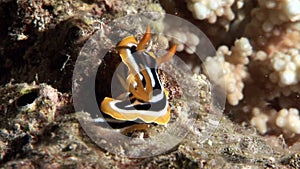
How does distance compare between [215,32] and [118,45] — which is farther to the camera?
[215,32]

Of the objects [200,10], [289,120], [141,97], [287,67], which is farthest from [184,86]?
[289,120]

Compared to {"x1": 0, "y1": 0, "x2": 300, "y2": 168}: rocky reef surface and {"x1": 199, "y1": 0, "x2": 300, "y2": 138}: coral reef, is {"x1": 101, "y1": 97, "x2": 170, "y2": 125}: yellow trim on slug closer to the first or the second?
{"x1": 0, "y1": 0, "x2": 300, "y2": 168}: rocky reef surface

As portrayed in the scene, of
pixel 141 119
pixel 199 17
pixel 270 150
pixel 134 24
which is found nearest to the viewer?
pixel 141 119

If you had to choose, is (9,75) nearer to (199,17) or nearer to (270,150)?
(199,17)

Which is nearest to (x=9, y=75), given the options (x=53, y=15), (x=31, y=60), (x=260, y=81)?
(x=31, y=60)

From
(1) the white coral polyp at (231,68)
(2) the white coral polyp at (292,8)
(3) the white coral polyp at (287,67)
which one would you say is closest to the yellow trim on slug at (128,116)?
(1) the white coral polyp at (231,68)

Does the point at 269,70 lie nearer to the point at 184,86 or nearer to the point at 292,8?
the point at 292,8

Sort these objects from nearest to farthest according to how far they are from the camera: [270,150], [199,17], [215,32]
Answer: [270,150], [199,17], [215,32]
